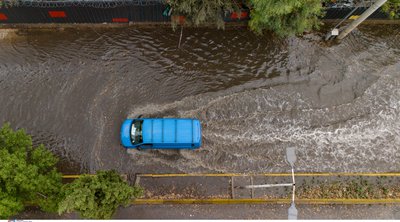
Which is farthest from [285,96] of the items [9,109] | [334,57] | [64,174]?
[9,109]

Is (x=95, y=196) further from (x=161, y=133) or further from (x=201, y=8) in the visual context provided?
(x=201, y=8)

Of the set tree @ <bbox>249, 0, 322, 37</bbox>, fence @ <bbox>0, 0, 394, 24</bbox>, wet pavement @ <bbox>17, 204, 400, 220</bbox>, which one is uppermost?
fence @ <bbox>0, 0, 394, 24</bbox>

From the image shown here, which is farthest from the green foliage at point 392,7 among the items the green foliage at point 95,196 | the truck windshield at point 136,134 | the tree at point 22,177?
the tree at point 22,177

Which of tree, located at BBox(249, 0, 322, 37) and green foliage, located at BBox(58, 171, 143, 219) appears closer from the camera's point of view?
green foliage, located at BBox(58, 171, 143, 219)

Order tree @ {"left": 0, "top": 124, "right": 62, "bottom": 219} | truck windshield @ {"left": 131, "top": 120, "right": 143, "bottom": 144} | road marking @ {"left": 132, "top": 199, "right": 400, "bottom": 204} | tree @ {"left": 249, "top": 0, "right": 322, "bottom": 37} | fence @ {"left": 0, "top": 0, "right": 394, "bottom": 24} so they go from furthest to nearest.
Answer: fence @ {"left": 0, "top": 0, "right": 394, "bottom": 24}
truck windshield @ {"left": 131, "top": 120, "right": 143, "bottom": 144}
road marking @ {"left": 132, "top": 199, "right": 400, "bottom": 204}
tree @ {"left": 249, "top": 0, "right": 322, "bottom": 37}
tree @ {"left": 0, "top": 124, "right": 62, "bottom": 219}

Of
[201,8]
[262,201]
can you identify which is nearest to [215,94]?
[201,8]

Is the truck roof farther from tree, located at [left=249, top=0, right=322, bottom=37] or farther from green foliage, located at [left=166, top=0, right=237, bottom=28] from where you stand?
tree, located at [left=249, top=0, right=322, bottom=37]

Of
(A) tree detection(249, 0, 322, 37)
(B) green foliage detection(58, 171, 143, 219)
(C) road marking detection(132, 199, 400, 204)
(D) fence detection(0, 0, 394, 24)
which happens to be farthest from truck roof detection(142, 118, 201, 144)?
(D) fence detection(0, 0, 394, 24)
